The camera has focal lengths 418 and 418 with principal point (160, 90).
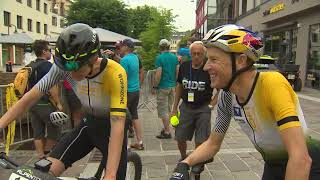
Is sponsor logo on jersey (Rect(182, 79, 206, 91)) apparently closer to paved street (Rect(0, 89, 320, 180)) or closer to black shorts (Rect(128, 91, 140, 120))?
paved street (Rect(0, 89, 320, 180))

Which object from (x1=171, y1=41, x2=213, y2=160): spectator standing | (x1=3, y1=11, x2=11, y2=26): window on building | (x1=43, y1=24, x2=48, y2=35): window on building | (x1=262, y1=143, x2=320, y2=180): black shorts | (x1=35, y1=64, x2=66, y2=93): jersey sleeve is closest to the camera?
(x1=262, y1=143, x2=320, y2=180): black shorts

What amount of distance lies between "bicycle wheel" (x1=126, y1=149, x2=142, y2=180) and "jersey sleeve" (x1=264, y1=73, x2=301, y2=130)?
232 cm

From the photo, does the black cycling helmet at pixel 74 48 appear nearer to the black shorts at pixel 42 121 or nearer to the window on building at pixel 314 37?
the black shorts at pixel 42 121

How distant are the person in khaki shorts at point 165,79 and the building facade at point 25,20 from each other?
25.6m

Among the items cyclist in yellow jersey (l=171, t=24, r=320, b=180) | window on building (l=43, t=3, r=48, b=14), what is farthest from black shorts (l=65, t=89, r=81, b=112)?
window on building (l=43, t=3, r=48, b=14)

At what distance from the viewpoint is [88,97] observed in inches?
125

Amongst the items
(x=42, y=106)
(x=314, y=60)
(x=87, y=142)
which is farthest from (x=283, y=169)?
(x=314, y=60)

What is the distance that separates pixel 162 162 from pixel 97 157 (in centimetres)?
107

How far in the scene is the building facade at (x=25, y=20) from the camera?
41.2 m

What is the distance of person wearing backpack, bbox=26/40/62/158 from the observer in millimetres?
6059

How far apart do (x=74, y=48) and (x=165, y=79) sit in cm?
621

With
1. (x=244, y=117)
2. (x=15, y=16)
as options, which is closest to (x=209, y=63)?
(x=244, y=117)

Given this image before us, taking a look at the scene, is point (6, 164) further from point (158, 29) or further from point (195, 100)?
point (158, 29)

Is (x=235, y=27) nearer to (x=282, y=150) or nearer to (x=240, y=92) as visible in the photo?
(x=240, y=92)
